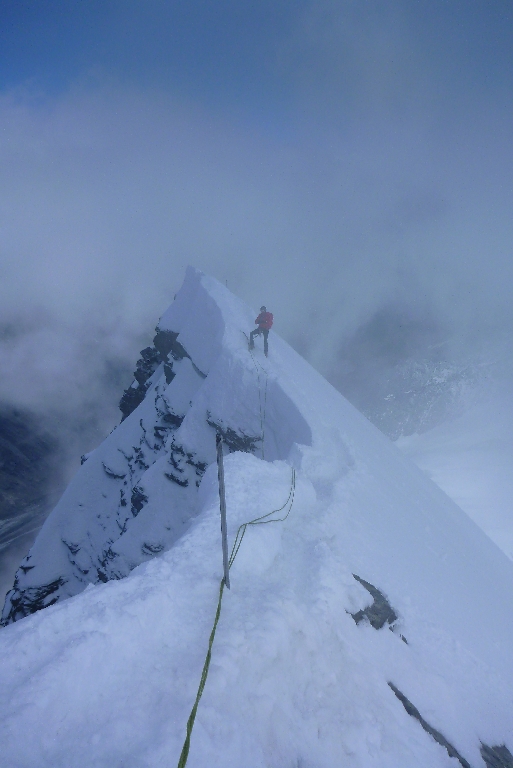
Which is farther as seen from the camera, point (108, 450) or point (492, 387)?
point (492, 387)

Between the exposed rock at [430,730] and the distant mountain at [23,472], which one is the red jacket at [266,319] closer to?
the exposed rock at [430,730]

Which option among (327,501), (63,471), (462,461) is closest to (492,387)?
(462,461)

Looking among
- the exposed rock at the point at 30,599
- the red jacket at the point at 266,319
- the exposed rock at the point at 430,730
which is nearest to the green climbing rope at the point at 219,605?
the exposed rock at the point at 430,730

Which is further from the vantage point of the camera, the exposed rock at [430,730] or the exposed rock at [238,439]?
the exposed rock at [238,439]

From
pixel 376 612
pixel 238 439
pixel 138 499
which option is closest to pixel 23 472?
pixel 138 499

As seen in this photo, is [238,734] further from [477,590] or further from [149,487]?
[149,487]

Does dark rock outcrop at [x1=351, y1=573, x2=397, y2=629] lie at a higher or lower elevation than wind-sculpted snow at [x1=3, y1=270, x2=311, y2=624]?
lower

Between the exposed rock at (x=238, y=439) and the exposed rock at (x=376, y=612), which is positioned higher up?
the exposed rock at (x=238, y=439)

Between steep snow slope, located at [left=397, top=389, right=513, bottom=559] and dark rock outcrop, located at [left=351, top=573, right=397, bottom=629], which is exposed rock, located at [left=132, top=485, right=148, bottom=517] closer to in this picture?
dark rock outcrop, located at [left=351, top=573, right=397, bottom=629]

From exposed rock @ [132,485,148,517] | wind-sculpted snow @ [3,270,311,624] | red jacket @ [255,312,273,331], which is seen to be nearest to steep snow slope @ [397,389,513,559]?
wind-sculpted snow @ [3,270,311,624]
